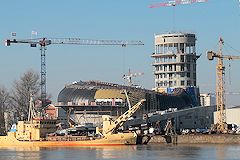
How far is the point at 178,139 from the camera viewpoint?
543 feet

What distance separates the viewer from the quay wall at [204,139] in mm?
157375

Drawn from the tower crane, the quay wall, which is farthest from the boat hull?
the tower crane

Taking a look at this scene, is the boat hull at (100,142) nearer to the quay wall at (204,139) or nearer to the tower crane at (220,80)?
the quay wall at (204,139)

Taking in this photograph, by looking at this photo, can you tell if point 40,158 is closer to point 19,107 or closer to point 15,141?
point 15,141

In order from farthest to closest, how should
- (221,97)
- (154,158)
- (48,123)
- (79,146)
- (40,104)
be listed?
(40,104), (221,97), (48,123), (79,146), (154,158)

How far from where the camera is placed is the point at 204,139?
16062 centimetres

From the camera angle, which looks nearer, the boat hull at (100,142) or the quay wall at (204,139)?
the boat hull at (100,142)

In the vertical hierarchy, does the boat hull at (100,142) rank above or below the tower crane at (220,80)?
below

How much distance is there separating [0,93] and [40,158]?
86776 mm

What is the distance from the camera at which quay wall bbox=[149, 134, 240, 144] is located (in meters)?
157

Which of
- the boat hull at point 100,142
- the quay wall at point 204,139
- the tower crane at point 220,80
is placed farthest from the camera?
the tower crane at point 220,80

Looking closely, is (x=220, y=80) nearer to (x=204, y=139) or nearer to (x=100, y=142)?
(x=204, y=139)

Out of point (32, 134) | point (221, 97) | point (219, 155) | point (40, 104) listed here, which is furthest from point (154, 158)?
point (40, 104)

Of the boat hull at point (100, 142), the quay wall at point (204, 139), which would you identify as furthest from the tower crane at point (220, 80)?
the boat hull at point (100, 142)
